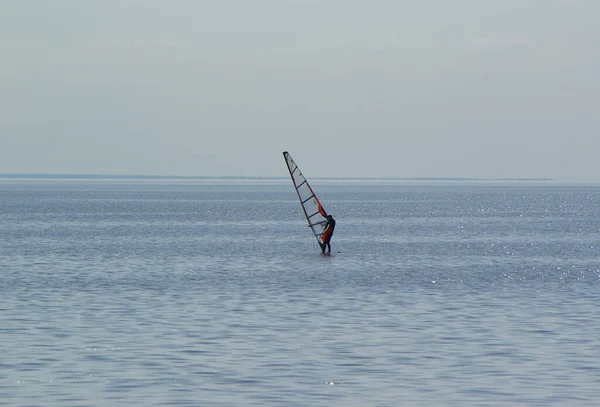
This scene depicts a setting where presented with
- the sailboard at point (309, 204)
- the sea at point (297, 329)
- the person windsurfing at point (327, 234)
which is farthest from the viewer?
the sailboard at point (309, 204)

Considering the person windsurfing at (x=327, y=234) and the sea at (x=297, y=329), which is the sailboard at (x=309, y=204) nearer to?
the person windsurfing at (x=327, y=234)

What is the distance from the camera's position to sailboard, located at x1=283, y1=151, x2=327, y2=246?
201 feet

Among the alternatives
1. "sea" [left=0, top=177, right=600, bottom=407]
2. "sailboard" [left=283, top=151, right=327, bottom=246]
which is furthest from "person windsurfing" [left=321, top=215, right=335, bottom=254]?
"sea" [left=0, top=177, right=600, bottom=407]

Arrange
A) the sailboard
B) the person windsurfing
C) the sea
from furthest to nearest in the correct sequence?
the sailboard, the person windsurfing, the sea

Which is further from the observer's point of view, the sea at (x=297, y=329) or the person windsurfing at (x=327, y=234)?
the person windsurfing at (x=327, y=234)

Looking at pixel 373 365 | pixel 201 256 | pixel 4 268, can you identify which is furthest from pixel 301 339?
pixel 201 256

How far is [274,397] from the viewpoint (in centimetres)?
1900

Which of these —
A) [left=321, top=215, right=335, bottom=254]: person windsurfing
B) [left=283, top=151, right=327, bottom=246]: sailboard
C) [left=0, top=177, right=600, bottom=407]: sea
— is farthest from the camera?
[left=283, top=151, right=327, bottom=246]: sailboard

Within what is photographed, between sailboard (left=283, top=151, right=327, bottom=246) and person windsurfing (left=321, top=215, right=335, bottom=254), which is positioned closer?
person windsurfing (left=321, top=215, right=335, bottom=254)

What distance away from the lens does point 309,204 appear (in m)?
62.0

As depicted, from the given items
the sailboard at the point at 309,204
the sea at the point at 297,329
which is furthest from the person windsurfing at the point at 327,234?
the sea at the point at 297,329

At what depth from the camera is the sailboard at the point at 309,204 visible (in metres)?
61.2

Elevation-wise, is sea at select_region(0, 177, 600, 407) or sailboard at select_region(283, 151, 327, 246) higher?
sailboard at select_region(283, 151, 327, 246)

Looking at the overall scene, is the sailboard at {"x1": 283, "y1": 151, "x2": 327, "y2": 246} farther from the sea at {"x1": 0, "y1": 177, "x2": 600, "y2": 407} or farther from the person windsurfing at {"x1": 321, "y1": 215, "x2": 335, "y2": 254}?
the sea at {"x1": 0, "y1": 177, "x2": 600, "y2": 407}
